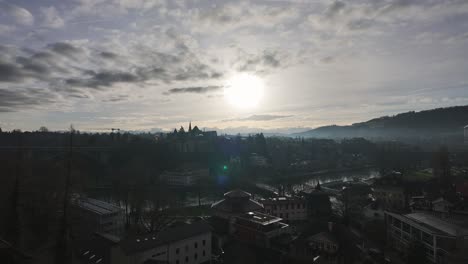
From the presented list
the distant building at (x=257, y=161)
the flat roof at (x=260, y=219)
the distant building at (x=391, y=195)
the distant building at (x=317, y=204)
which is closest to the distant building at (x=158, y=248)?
the flat roof at (x=260, y=219)

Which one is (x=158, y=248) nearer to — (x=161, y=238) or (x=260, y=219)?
(x=161, y=238)

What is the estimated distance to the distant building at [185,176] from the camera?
26688 mm

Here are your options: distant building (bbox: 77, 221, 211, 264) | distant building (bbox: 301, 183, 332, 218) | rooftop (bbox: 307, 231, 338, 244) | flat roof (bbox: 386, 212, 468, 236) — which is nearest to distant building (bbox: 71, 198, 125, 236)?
distant building (bbox: 77, 221, 211, 264)

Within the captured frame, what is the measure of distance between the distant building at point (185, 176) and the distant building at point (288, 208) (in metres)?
13.7

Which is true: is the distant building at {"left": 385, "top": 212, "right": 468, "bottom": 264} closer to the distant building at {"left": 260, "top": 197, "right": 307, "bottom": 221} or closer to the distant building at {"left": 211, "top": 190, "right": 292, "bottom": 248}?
the distant building at {"left": 211, "top": 190, "right": 292, "bottom": 248}

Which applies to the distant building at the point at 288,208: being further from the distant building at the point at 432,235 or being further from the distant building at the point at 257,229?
the distant building at the point at 432,235

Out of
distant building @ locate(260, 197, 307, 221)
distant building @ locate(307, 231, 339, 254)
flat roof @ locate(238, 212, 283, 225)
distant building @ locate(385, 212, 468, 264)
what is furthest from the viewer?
distant building @ locate(260, 197, 307, 221)

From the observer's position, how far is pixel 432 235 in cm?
841

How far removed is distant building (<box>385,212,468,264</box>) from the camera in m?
7.81

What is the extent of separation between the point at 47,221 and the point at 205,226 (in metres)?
6.35

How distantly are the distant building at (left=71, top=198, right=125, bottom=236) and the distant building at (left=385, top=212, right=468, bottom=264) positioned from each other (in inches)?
429

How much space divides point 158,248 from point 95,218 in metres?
5.66

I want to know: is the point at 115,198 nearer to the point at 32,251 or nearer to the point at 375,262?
the point at 32,251

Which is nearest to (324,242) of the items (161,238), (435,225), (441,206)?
(435,225)
